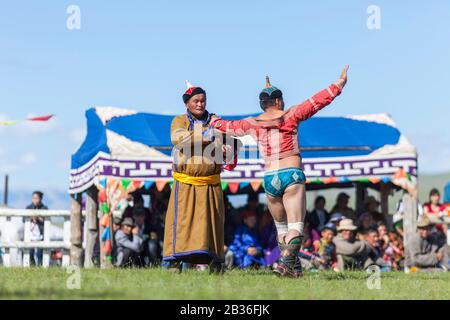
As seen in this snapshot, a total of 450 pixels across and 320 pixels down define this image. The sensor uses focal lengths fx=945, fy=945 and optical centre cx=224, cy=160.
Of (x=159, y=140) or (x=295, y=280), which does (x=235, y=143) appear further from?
(x=159, y=140)

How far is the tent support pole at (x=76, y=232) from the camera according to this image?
16.2m

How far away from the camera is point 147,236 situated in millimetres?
15789

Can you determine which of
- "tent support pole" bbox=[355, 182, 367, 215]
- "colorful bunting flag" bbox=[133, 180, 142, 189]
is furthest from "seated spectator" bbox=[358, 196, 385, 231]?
"colorful bunting flag" bbox=[133, 180, 142, 189]

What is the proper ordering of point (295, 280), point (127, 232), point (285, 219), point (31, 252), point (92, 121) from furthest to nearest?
1. point (31, 252)
2. point (92, 121)
3. point (127, 232)
4. point (285, 219)
5. point (295, 280)

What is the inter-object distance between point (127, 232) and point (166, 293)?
25.8 feet

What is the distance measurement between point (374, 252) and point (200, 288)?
27.4ft

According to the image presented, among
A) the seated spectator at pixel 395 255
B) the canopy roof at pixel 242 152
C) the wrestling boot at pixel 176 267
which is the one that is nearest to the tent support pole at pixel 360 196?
the seated spectator at pixel 395 255

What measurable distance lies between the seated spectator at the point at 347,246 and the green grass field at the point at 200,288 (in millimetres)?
5015

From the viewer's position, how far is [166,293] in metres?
6.96

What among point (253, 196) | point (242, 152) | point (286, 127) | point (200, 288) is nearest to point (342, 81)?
point (286, 127)

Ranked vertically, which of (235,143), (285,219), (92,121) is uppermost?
(92,121)

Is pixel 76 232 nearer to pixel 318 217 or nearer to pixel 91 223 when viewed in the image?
pixel 91 223

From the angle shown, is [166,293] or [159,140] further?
[159,140]
